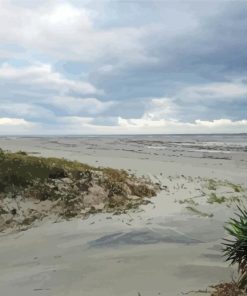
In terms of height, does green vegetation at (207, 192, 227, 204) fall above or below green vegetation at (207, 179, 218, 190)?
below

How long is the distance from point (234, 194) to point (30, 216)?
6148 mm

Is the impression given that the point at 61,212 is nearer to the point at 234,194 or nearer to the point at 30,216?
the point at 30,216

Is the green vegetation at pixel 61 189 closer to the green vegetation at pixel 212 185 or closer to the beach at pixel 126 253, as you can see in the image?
the beach at pixel 126 253

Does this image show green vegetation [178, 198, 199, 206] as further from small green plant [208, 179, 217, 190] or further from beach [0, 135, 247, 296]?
small green plant [208, 179, 217, 190]

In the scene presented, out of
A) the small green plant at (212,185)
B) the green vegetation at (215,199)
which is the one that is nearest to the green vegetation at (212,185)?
the small green plant at (212,185)

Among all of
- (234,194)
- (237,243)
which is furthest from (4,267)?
(234,194)

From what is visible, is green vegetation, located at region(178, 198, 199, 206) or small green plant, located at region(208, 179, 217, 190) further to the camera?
small green plant, located at region(208, 179, 217, 190)

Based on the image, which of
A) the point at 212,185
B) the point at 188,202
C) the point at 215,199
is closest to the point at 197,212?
the point at 188,202

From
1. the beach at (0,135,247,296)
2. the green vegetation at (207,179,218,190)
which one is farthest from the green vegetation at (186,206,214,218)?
the green vegetation at (207,179,218,190)

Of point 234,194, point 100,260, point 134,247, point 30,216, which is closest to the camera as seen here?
point 100,260

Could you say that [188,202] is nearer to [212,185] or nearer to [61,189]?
[212,185]

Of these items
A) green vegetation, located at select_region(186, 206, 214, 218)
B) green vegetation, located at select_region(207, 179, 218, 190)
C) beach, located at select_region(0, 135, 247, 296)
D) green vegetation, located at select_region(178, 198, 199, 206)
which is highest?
green vegetation, located at select_region(207, 179, 218, 190)

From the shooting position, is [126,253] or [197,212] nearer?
[126,253]

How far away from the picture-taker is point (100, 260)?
8.36m
